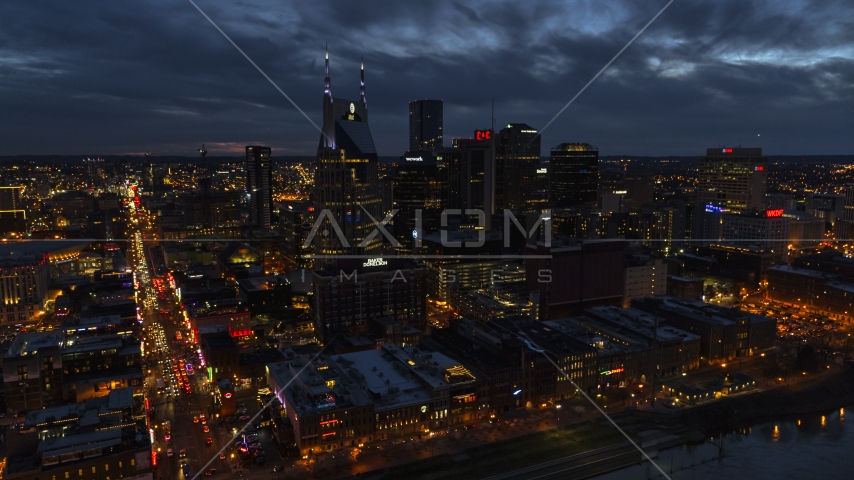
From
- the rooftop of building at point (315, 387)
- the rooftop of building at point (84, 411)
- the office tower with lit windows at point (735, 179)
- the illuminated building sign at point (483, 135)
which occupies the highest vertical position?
the illuminated building sign at point (483, 135)

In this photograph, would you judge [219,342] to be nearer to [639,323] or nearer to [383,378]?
[383,378]

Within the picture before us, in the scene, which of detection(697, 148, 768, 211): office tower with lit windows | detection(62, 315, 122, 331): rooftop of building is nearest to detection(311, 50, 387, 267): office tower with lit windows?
detection(62, 315, 122, 331): rooftop of building

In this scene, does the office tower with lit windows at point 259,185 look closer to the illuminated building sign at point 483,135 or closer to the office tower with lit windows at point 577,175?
the illuminated building sign at point 483,135

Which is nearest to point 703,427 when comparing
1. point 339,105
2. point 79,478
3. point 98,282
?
point 79,478

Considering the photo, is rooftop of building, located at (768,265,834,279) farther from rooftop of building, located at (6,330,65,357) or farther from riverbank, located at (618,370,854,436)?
rooftop of building, located at (6,330,65,357)

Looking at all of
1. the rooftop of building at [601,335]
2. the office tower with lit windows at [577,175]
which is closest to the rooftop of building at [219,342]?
the rooftop of building at [601,335]
